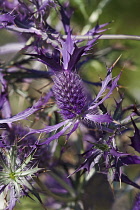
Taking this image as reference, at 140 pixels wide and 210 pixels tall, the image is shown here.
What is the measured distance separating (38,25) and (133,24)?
1.04m

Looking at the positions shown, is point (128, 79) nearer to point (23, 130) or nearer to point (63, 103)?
point (23, 130)

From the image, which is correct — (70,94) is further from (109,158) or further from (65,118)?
(109,158)

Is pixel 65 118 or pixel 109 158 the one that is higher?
pixel 65 118

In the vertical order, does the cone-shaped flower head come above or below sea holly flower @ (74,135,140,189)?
above

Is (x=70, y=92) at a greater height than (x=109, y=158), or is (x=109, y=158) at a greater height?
(x=70, y=92)

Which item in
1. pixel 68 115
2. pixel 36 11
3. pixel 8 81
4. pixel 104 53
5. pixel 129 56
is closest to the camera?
pixel 68 115

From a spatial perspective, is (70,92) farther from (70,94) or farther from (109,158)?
(109,158)

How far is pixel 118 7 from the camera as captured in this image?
1750 millimetres

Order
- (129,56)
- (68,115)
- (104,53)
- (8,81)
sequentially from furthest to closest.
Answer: (129,56) < (104,53) < (8,81) < (68,115)

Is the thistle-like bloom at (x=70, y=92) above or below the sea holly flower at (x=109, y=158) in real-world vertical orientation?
above

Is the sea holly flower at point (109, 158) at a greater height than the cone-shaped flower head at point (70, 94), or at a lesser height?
lesser

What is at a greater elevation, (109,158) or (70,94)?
(70,94)

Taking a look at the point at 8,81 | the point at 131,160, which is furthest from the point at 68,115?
the point at 8,81

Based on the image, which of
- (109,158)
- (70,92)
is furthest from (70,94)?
(109,158)
